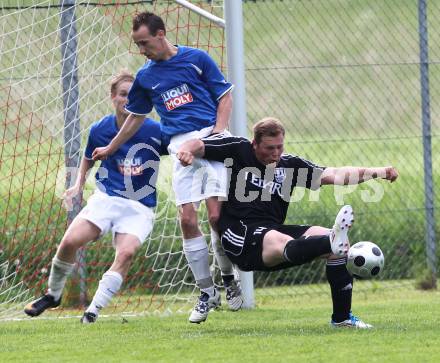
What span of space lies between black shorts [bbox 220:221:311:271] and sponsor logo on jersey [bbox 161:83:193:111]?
43.2 inches

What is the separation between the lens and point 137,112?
8.03m

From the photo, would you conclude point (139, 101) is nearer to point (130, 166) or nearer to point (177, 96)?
point (177, 96)

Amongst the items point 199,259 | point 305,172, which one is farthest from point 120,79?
point 305,172

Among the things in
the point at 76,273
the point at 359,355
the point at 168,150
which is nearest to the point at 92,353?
the point at 359,355

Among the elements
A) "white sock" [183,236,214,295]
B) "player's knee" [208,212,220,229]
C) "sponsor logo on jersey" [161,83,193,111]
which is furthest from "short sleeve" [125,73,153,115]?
"white sock" [183,236,214,295]

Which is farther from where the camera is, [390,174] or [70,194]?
[70,194]

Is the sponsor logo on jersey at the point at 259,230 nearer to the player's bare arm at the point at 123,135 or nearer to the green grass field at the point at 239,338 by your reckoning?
the green grass field at the point at 239,338

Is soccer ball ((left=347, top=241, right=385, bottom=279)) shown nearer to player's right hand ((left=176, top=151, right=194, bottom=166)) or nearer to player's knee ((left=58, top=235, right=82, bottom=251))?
player's right hand ((left=176, top=151, right=194, bottom=166))

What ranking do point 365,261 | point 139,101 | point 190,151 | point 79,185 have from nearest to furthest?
1. point 365,261
2. point 190,151
3. point 139,101
4. point 79,185

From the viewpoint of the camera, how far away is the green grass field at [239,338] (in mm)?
6078

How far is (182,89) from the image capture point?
25.7 feet

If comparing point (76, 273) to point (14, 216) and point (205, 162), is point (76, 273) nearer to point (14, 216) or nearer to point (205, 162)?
point (14, 216)

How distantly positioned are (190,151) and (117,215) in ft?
4.36

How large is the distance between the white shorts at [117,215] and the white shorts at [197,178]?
0.58 m
